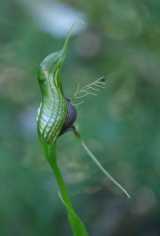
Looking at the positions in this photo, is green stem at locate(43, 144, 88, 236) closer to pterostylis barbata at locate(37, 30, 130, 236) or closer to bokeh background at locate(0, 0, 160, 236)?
pterostylis barbata at locate(37, 30, 130, 236)

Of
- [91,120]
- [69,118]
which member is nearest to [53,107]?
[69,118]

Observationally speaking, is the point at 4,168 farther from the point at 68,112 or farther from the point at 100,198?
the point at 68,112

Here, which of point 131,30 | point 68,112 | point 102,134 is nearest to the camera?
point 68,112

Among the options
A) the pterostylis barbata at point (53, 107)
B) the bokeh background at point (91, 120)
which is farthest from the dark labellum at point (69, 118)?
the bokeh background at point (91, 120)

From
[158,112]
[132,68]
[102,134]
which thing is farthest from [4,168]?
[132,68]

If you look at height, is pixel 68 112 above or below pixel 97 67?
above

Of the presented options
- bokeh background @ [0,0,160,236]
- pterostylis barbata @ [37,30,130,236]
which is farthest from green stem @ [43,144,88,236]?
bokeh background @ [0,0,160,236]

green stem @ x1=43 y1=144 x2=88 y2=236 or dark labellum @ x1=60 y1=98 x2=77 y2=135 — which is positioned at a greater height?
dark labellum @ x1=60 y1=98 x2=77 y2=135

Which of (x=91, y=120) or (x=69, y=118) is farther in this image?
(x=91, y=120)

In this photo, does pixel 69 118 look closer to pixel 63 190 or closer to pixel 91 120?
pixel 63 190
